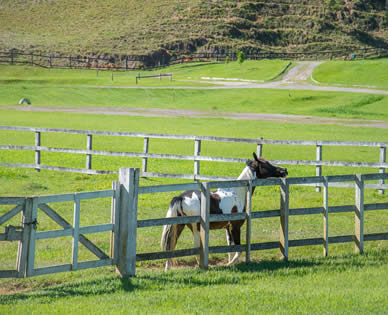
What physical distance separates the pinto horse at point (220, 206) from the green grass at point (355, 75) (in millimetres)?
52886

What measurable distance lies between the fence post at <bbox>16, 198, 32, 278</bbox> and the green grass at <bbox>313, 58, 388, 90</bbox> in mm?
56432

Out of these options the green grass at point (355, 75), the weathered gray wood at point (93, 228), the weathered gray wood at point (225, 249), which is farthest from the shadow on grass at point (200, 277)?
the green grass at point (355, 75)

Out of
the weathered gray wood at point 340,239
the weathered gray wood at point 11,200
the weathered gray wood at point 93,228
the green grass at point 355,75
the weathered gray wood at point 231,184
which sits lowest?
the weathered gray wood at point 340,239

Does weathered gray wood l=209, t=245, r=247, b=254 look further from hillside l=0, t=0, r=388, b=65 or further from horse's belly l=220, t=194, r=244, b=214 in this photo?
hillside l=0, t=0, r=388, b=65

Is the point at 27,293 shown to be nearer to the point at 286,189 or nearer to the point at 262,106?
the point at 286,189

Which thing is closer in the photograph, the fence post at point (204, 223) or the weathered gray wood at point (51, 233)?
the weathered gray wood at point (51, 233)

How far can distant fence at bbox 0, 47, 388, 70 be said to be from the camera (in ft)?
308

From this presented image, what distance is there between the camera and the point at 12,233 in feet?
26.4

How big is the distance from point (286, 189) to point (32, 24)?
119m

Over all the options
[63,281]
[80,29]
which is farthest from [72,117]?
[80,29]

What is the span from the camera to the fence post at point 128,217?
8875mm

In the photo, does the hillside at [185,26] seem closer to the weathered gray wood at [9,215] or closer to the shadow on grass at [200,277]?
the shadow on grass at [200,277]

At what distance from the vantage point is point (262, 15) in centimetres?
13538

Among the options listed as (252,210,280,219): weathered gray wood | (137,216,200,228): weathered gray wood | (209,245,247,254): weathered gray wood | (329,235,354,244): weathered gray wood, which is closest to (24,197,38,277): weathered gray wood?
(137,216,200,228): weathered gray wood
